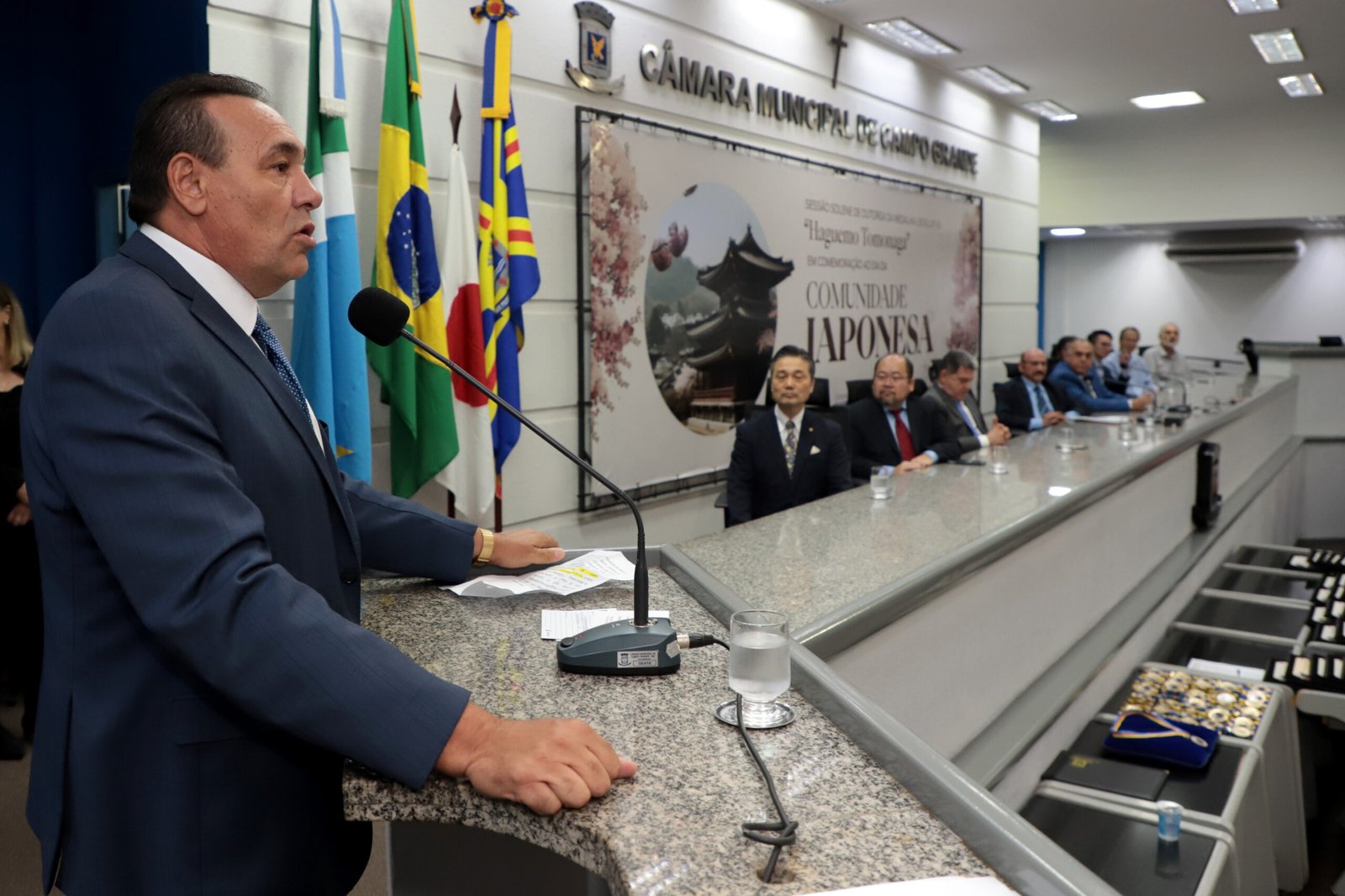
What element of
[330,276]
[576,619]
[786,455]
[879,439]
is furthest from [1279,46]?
[576,619]

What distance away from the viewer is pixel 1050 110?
29.8ft

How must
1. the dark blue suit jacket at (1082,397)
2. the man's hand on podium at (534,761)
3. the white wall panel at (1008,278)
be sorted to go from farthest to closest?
1. the dark blue suit jacket at (1082,397)
2. the white wall panel at (1008,278)
3. the man's hand on podium at (534,761)

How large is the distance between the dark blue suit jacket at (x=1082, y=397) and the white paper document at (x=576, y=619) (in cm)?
801

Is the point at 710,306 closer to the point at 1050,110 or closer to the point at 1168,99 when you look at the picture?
the point at 1050,110

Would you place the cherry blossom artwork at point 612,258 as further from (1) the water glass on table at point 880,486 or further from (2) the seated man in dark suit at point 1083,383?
(2) the seated man in dark suit at point 1083,383

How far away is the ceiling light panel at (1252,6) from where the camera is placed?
5.91 meters

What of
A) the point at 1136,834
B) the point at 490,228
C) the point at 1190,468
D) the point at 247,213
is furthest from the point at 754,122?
the point at 247,213

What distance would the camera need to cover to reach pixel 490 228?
12.1 ft

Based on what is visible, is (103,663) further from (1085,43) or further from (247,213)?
(1085,43)

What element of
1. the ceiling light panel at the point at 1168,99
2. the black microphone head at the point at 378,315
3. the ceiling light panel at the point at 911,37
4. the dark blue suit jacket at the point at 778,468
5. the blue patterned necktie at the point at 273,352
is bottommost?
the dark blue suit jacket at the point at 778,468

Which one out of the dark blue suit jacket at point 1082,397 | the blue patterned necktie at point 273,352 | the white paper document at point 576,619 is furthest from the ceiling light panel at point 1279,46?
the blue patterned necktie at point 273,352

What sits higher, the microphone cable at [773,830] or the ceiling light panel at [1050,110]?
the ceiling light panel at [1050,110]

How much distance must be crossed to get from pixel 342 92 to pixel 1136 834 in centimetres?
293

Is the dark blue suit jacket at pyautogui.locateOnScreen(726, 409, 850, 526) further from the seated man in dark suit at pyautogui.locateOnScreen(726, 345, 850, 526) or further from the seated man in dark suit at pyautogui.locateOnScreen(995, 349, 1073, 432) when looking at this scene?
the seated man in dark suit at pyautogui.locateOnScreen(995, 349, 1073, 432)
